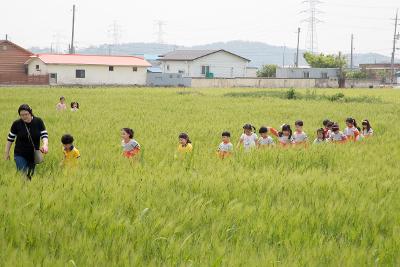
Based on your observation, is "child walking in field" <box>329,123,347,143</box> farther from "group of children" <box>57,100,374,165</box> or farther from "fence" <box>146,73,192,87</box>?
"fence" <box>146,73,192,87</box>

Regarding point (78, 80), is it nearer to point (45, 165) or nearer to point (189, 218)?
point (45, 165)

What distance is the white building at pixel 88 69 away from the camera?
161 feet

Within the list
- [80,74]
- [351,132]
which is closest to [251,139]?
[351,132]

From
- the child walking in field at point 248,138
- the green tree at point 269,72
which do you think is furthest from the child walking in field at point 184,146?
the green tree at point 269,72

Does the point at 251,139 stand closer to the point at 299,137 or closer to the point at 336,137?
the point at 299,137

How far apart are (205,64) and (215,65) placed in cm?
131

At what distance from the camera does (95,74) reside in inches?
2028

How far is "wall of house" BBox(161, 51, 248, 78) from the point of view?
60969 mm

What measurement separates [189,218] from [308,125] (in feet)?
40.1

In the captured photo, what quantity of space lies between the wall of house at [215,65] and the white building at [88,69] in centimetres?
779

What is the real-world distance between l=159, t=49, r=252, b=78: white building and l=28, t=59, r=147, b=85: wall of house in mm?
8077

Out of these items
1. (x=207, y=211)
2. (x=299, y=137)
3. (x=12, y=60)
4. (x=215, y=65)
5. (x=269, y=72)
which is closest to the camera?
(x=207, y=211)

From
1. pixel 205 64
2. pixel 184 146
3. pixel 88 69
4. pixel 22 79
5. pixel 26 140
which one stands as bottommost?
pixel 184 146

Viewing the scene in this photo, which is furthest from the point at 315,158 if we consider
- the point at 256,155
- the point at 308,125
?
the point at 308,125
